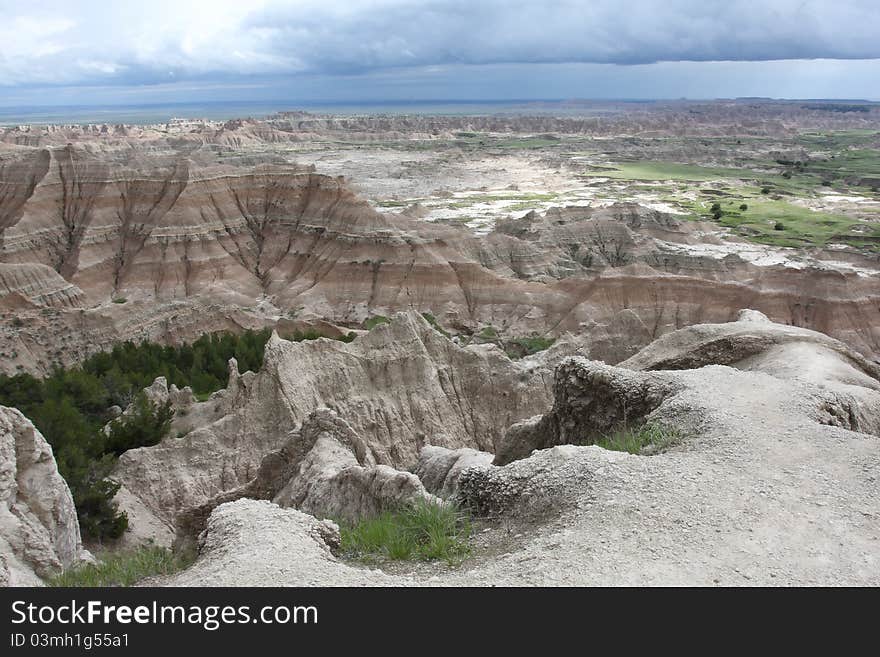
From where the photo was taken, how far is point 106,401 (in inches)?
1083

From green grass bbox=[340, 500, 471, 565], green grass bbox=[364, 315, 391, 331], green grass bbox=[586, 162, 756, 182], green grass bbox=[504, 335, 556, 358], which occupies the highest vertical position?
green grass bbox=[586, 162, 756, 182]

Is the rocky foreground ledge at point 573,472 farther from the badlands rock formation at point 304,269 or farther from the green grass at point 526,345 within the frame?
the green grass at point 526,345

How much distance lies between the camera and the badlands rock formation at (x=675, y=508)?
Answer: 7.56 meters

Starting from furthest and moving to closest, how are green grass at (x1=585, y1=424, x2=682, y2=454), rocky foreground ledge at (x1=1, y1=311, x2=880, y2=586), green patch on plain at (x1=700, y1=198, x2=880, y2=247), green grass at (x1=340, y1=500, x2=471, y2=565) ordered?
green patch on plain at (x1=700, y1=198, x2=880, y2=247) < green grass at (x1=585, y1=424, x2=682, y2=454) < green grass at (x1=340, y1=500, x2=471, y2=565) < rocky foreground ledge at (x1=1, y1=311, x2=880, y2=586)

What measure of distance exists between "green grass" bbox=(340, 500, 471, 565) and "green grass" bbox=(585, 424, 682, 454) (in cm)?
313

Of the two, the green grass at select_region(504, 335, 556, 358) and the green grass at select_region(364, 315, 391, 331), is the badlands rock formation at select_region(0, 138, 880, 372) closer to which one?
the green grass at select_region(364, 315, 391, 331)

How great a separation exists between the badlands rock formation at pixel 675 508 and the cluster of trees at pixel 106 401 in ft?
32.1

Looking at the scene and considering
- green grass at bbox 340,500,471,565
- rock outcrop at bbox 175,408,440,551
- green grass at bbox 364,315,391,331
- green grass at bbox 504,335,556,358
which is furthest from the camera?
green grass at bbox 364,315,391,331

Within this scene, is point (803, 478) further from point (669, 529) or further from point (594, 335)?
point (594, 335)

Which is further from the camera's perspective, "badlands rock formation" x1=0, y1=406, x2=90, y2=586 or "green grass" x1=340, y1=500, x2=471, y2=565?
"badlands rock formation" x1=0, y1=406, x2=90, y2=586

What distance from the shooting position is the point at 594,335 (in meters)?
35.0

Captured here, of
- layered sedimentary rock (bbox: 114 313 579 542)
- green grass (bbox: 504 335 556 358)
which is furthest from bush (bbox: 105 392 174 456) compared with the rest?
green grass (bbox: 504 335 556 358)

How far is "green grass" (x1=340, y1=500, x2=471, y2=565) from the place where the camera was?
8533 mm
